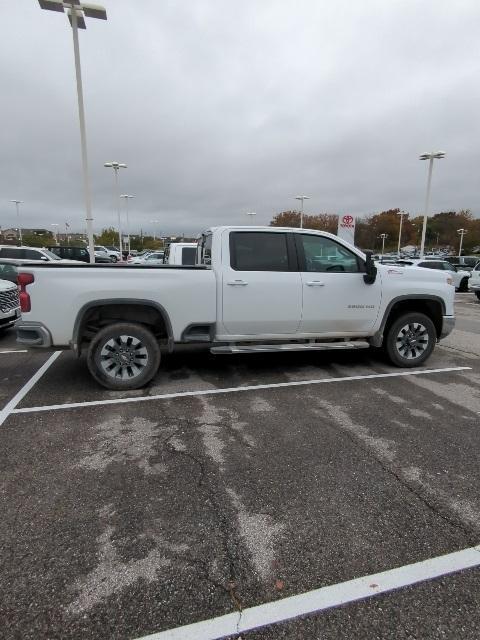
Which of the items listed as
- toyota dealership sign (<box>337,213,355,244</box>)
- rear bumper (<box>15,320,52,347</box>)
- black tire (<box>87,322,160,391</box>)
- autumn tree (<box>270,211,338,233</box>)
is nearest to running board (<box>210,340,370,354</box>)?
black tire (<box>87,322,160,391</box>)

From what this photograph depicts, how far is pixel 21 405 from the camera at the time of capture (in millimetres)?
4379

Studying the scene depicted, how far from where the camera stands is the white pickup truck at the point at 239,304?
4594 millimetres

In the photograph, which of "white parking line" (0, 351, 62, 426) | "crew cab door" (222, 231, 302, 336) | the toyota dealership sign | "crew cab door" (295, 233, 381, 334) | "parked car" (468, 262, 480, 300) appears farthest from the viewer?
"parked car" (468, 262, 480, 300)

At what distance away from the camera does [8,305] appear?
7707mm

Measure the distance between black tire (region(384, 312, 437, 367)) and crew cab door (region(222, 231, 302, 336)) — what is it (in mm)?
1640

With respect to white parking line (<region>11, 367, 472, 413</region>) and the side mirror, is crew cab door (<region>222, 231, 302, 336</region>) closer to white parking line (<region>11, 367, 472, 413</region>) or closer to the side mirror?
white parking line (<region>11, 367, 472, 413</region>)

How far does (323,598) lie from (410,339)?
4701 millimetres

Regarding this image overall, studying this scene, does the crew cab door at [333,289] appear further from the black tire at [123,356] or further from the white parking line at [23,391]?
the white parking line at [23,391]

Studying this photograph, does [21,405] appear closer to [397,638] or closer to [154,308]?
[154,308]

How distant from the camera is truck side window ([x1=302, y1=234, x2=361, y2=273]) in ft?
17.8

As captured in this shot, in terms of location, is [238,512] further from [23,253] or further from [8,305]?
[23,253]

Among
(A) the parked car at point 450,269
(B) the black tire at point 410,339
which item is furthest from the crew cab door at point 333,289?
(A) the parked car at point 450,269

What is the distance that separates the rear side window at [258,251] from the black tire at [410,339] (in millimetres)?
2015

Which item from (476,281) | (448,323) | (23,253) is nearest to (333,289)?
(448,323)
